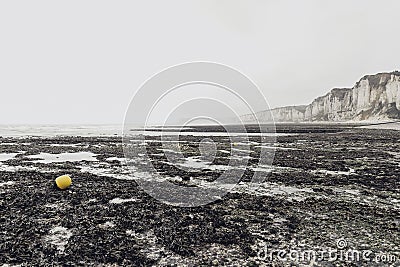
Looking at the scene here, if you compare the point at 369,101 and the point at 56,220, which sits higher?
the point at 369,101

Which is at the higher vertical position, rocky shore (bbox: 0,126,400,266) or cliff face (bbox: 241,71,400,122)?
cliff face (bbox: 241,71,400,122)

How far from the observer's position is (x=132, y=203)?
866 centimetres

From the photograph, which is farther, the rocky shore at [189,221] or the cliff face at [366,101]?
the cliff face at [366,101]

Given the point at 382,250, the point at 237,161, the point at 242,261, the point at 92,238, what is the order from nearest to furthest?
1. the point at 242,261
2. the point at 382,250
3. the point at 92,238
4. the point at 237,161

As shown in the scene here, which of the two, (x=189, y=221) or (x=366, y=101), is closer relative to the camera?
(x=189, y=221)

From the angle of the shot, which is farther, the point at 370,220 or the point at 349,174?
the point at 349,174

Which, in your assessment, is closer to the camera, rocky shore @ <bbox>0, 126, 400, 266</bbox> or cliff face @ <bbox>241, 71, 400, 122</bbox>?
rocky shore @ <bbox>0, 126, 400, 266</bbox>

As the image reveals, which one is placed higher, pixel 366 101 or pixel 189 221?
pixel 366 101

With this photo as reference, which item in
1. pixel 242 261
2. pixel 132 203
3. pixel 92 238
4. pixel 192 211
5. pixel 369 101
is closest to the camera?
pixel 242 261

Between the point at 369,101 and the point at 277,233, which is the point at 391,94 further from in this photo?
the point at 277,233

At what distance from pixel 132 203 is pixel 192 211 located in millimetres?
1940

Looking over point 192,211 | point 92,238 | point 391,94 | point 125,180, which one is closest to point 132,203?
point 192,211

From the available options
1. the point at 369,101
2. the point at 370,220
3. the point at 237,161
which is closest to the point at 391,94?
the point at 369,101

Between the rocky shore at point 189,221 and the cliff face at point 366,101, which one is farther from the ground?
the cliff face at point 366,101
